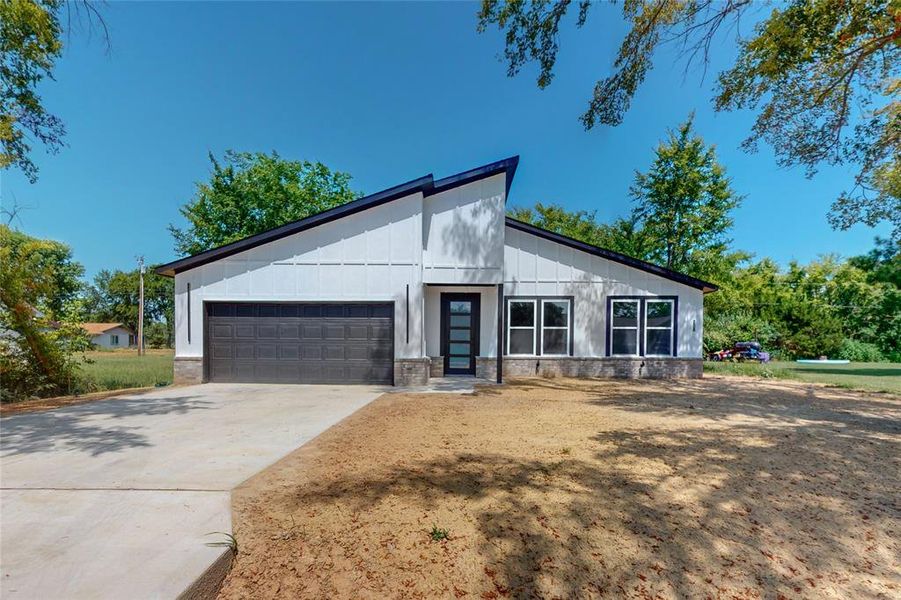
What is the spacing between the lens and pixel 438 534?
2750 mm

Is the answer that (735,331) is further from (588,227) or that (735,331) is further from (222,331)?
(222,331)

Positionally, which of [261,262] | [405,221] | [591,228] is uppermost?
[591,228]

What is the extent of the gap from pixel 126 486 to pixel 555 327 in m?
10.9

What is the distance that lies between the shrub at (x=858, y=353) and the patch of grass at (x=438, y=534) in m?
29.2

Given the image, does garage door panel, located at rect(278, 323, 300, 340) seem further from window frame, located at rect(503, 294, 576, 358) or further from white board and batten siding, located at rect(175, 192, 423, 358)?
window frame, located at rect(503, 294, 576, 358)

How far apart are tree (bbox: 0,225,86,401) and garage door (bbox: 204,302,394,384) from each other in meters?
3.37

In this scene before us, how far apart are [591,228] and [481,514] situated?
30.6 m

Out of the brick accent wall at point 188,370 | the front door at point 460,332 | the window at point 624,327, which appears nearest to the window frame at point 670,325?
the window at point 624,327

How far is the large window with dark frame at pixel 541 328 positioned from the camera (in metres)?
12.2

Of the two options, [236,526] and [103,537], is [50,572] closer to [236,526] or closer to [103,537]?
[103,537]

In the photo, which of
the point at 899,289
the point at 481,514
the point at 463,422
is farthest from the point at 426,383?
the point at 899,289

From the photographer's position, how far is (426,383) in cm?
1022

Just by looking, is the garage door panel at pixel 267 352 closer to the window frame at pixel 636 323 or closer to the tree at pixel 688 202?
the window frame at pixel 636 323

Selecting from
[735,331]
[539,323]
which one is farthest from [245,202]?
[735,331]
